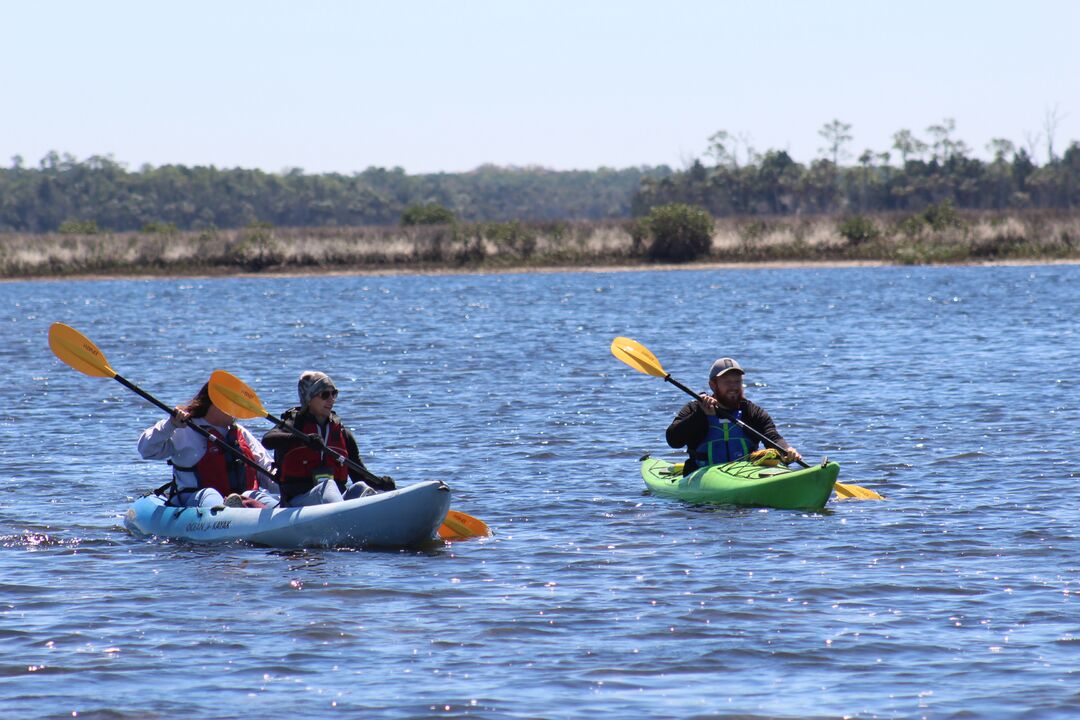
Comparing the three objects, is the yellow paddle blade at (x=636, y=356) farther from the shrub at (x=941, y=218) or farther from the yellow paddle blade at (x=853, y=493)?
the shrub at (x=941, y=218)

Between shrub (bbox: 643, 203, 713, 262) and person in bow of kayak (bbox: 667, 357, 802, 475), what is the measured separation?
1778 inches

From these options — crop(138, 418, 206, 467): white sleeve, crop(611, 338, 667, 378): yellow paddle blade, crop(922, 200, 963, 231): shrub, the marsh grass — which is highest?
crop(922, 200, 963, 231): shrub

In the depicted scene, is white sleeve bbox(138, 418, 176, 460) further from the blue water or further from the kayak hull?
the blue water

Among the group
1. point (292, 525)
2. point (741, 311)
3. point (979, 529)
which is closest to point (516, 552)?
point (292, 525)

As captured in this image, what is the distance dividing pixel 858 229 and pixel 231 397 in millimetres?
49871

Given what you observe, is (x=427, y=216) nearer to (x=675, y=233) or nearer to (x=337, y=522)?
(x=675, y=233)

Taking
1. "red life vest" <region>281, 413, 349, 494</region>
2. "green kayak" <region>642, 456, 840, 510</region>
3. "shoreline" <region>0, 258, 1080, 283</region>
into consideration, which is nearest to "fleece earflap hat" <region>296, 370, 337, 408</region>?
"red life vest" <region>281, 413, 349, 494</region>

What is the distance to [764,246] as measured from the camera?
57.9m

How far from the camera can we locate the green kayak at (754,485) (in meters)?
10.6

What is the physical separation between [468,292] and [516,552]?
40.1m

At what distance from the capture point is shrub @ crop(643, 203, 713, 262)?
185 feet

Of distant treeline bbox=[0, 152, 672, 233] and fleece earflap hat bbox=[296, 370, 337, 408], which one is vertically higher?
distant treeline bbox=[0, 152, 672, 233]

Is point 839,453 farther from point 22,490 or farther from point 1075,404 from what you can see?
point 22,490

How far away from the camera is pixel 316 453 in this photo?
9.77m
